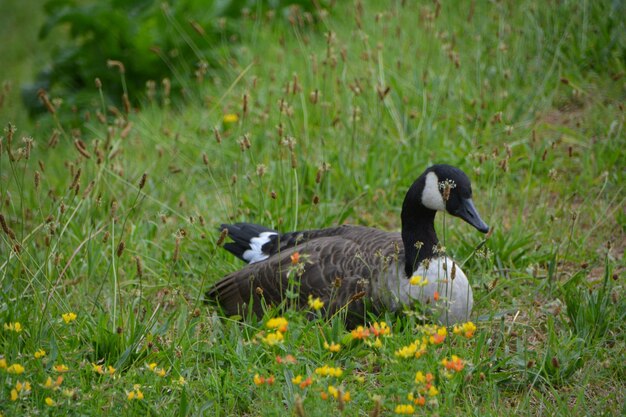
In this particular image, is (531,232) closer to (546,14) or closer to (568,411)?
(568,411)

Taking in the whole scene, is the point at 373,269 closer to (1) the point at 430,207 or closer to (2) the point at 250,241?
(1) the point at 430,207

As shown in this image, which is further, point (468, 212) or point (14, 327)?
point (468, 212)

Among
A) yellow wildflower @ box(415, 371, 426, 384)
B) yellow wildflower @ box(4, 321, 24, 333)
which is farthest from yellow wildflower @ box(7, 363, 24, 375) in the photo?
yellow wildflower @ box(415, 371, 426, 384)

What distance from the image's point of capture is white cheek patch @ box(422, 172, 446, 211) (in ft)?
12.6

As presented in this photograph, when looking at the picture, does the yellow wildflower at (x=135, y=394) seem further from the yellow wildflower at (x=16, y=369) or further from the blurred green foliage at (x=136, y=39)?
the blurred green foliage at (x=136, y=39)

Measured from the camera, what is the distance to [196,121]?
6.33 metres

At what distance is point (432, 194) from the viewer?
3850 millimetres

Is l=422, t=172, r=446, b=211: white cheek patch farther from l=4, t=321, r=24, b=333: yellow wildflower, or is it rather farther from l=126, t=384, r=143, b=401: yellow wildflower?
l=4, t=321, r=24, b=333: yellow wildflower

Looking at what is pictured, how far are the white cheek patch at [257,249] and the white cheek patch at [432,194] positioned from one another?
3.31ft

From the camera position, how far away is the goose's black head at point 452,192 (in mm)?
3787

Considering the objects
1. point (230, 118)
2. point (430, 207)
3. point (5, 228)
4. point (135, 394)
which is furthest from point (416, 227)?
point (230, 118)

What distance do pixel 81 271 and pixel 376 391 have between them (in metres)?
2.08

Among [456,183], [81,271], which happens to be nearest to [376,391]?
[456,183]

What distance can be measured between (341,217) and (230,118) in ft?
5.06
